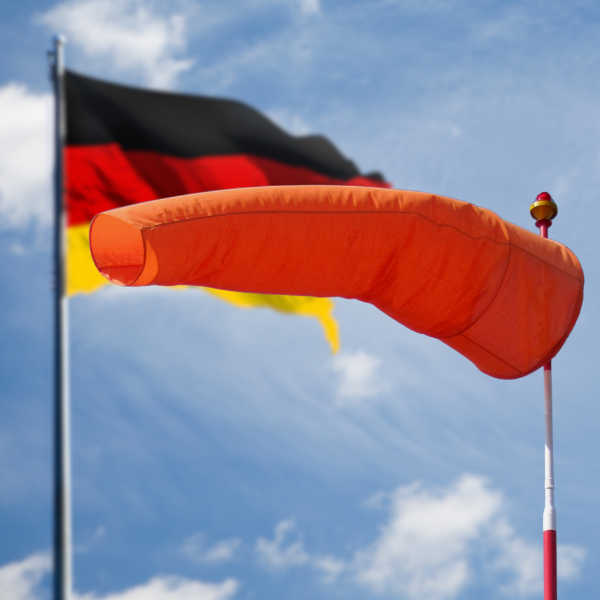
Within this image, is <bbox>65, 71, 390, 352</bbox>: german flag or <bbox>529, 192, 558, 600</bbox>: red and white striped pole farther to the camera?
<bbox>65, 71, 390, 352</bbox>: german flag

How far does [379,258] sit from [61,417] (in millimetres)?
4608

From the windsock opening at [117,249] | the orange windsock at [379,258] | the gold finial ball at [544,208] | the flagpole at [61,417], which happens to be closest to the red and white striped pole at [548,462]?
the gold finial ball at [544,208]

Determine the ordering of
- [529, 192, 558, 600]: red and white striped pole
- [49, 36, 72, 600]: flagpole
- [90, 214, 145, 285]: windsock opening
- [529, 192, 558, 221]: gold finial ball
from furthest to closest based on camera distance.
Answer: [529, 192, 558, 221]: gold finial ball < [529, 192, 558, 600]: red and white striped pole < [90, 214, 145, 285]: windsock opening < [49, 36, 72, 600]: flagpole

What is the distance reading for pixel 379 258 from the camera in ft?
33.1

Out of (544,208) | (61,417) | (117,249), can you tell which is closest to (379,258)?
(117,249)

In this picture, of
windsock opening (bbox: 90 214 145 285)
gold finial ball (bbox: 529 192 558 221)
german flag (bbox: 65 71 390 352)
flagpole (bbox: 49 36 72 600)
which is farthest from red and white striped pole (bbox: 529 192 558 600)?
flagpole (bbox: 49 36 72 600)

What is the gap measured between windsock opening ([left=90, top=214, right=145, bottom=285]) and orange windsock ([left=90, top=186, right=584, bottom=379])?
0.5 inches

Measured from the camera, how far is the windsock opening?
29.0ft

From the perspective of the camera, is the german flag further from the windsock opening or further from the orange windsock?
the orange windsock

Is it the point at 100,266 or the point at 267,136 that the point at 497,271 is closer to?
the point at 100,266

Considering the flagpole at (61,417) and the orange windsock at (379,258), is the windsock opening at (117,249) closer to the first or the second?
the orange windsock at (379,258)

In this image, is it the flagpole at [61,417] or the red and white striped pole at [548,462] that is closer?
the flagpole at [61,417]

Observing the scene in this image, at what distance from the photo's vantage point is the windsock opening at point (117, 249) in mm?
8828

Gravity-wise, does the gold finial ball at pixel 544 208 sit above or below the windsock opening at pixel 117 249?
above
